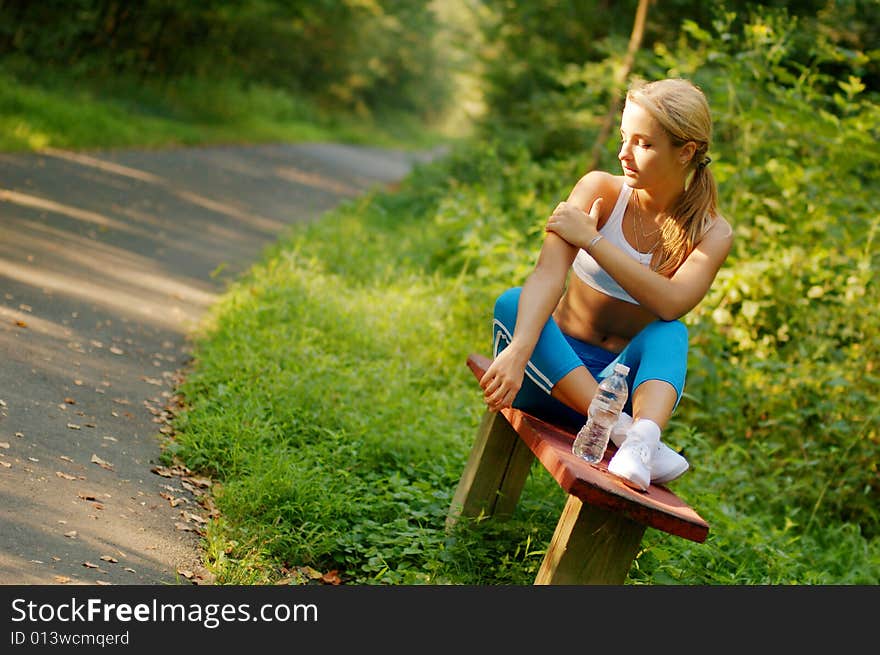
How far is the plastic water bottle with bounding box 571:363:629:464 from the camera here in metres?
3.30

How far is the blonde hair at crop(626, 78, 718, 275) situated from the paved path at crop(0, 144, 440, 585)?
2.02 m

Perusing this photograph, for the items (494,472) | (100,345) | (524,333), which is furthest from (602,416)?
(100,345)

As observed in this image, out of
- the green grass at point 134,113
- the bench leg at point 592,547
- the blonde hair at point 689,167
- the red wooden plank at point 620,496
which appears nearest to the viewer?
the red wooden plank at point 620,496

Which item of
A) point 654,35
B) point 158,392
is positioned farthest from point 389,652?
point 654,35

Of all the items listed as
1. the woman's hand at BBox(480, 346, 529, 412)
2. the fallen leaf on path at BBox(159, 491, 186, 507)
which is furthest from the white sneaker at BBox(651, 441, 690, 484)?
the fallen leaf on path at BBox(159, 491, 186, 507)

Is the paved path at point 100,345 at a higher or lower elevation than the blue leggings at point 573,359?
lower

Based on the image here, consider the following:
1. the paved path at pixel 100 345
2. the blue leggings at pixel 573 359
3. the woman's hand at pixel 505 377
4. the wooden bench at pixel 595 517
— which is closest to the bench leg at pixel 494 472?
the blue leggings at pixel 573 359

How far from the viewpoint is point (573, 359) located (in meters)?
3.53

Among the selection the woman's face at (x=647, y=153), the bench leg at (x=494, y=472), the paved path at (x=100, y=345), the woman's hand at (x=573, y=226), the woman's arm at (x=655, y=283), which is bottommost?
the paved path at (x=100, y=345)

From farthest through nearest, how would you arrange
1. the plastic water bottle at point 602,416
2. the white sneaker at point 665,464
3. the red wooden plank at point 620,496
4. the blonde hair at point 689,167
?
the blonde hair at point 689,167, the plastic water bottle at point 602,416, the white sneaker at point 665,464, the red wooden plank at point 620,496

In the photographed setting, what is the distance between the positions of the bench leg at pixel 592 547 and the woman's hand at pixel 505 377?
474 millimetres

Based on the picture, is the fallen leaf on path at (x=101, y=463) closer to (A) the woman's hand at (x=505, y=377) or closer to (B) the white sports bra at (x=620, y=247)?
(A) the woman's hand at (x=505, y=377)

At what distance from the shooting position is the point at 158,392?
5.36 metres

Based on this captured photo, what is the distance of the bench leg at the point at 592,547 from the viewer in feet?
9.88
